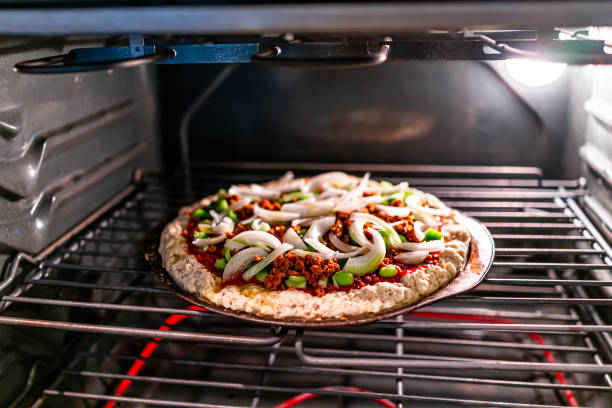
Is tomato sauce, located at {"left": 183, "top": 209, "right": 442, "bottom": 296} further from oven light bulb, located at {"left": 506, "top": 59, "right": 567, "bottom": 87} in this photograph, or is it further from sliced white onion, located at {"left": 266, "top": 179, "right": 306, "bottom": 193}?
oven light bulb, located at {"left": 506, "top": 59, "right": 567, "bottom": 87}

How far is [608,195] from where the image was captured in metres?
1.57

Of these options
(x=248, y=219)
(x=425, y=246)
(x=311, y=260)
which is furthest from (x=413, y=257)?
(x=248, y=219)

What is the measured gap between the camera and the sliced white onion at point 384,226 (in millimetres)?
1401

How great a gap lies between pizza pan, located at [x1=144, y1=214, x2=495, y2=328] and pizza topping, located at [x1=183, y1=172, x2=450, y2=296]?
0.09 m

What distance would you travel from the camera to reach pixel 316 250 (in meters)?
1.36

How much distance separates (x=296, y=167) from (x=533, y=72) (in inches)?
36.9

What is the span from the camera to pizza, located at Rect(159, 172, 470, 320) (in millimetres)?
1223

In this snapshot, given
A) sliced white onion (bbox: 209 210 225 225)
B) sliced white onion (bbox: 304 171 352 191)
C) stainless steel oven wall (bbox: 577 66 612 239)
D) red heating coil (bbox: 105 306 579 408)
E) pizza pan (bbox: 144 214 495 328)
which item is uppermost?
stainless steel oven wall (bbox: 577 66 612 239)

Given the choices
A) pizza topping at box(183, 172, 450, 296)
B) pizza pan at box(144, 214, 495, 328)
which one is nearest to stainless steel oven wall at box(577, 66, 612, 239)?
pizza pan at box(144, 214, 495, 328)

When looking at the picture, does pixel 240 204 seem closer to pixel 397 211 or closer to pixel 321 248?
pixel 321 248

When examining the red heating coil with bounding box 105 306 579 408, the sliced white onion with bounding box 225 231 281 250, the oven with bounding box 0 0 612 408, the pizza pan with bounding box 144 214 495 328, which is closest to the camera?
the oven with bounding box 0 0 612 408

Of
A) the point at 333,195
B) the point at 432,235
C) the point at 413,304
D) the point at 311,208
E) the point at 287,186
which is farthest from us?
the point at 287,186

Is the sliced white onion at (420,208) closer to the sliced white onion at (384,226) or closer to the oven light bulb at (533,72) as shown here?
the sliced white onion at (384,226)

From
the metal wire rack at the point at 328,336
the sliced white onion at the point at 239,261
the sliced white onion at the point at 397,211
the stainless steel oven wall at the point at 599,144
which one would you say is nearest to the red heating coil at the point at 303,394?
the metal wire rack at the point at 328,336
